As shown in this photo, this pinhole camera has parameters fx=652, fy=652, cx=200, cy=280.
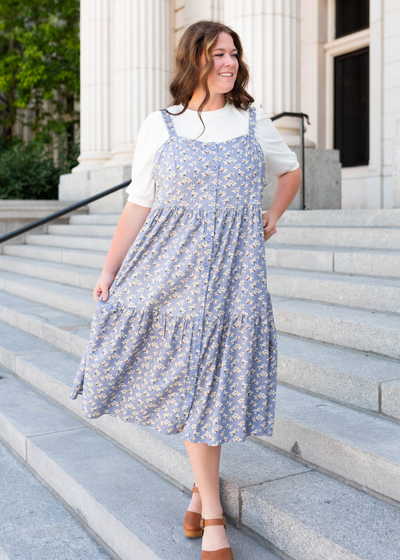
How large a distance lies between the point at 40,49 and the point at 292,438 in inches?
614

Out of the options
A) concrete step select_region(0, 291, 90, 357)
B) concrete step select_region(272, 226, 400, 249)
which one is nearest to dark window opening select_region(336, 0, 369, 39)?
concrete step select_region(272, 226, 400, 249)

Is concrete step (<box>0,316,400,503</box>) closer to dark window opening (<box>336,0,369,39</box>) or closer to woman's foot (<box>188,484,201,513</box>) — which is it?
woman's foot (<box>188,484,201,513</box>)

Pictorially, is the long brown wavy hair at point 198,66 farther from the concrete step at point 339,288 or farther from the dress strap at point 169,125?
the concrete step at point 339,288

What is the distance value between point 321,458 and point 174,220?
1224mm

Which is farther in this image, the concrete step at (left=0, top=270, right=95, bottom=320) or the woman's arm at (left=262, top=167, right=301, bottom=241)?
the concrete step at (left=0, top=270, right=95, bottom=320)

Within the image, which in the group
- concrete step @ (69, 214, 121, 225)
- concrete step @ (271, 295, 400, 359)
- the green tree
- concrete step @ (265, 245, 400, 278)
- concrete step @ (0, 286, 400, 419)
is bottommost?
concrete step @ (0, 286, 400, 419)

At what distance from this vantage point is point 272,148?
2443mm

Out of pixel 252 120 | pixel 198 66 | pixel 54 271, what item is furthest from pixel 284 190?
pixel 54 271

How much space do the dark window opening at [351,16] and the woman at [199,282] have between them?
9877 mm

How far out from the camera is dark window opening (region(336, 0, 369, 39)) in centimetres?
1116

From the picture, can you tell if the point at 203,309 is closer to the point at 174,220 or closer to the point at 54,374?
the point at 174,220

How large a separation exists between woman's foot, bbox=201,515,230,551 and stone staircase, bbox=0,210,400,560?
106mm

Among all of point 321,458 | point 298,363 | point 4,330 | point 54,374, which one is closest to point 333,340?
point 298,363

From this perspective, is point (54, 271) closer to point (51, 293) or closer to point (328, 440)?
point (51, 293)
